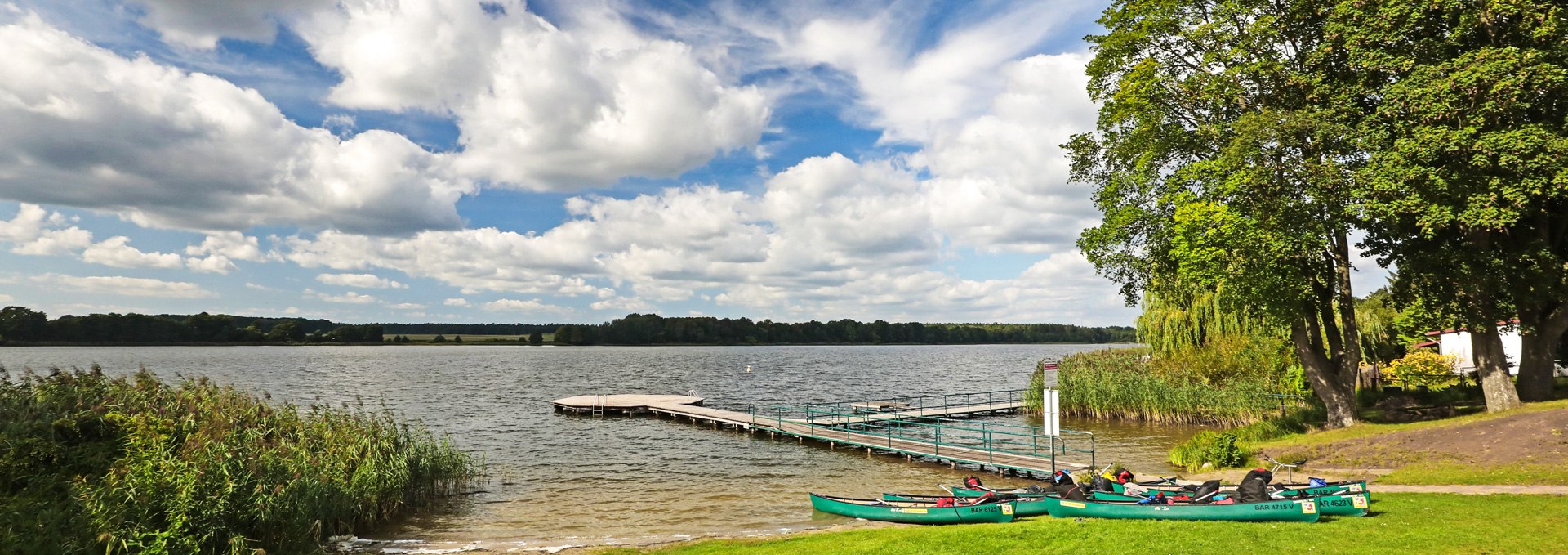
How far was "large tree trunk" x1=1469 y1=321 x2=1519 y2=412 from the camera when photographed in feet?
72.4

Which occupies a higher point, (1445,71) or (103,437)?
(1445,71)

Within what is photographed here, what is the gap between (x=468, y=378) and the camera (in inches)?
3088

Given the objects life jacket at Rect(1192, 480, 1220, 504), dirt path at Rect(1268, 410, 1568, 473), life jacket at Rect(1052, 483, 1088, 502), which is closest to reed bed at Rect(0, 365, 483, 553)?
life jacket at Rect(1052, 483, 1088, 502)

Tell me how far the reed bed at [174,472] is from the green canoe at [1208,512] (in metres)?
15.2

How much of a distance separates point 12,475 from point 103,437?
1961 mm

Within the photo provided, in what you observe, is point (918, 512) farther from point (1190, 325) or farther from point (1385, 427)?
point (1190, 325)

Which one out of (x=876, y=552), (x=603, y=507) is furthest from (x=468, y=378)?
(x=876, y=552)

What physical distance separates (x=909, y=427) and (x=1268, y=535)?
87.6ft

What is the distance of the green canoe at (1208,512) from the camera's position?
13141mm

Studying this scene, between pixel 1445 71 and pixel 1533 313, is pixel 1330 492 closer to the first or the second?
pixel 1445 71

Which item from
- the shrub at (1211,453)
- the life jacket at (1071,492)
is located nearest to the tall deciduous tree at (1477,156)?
the shrub at (1211,453)

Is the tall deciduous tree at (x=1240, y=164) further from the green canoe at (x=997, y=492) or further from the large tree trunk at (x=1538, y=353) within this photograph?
the green canoe at (x=997, y=492)

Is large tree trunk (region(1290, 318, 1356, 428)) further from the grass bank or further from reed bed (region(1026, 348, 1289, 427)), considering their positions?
reed bed (region(1026, 348, 1289, 427))

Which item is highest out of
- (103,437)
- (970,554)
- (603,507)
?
(103,437)
